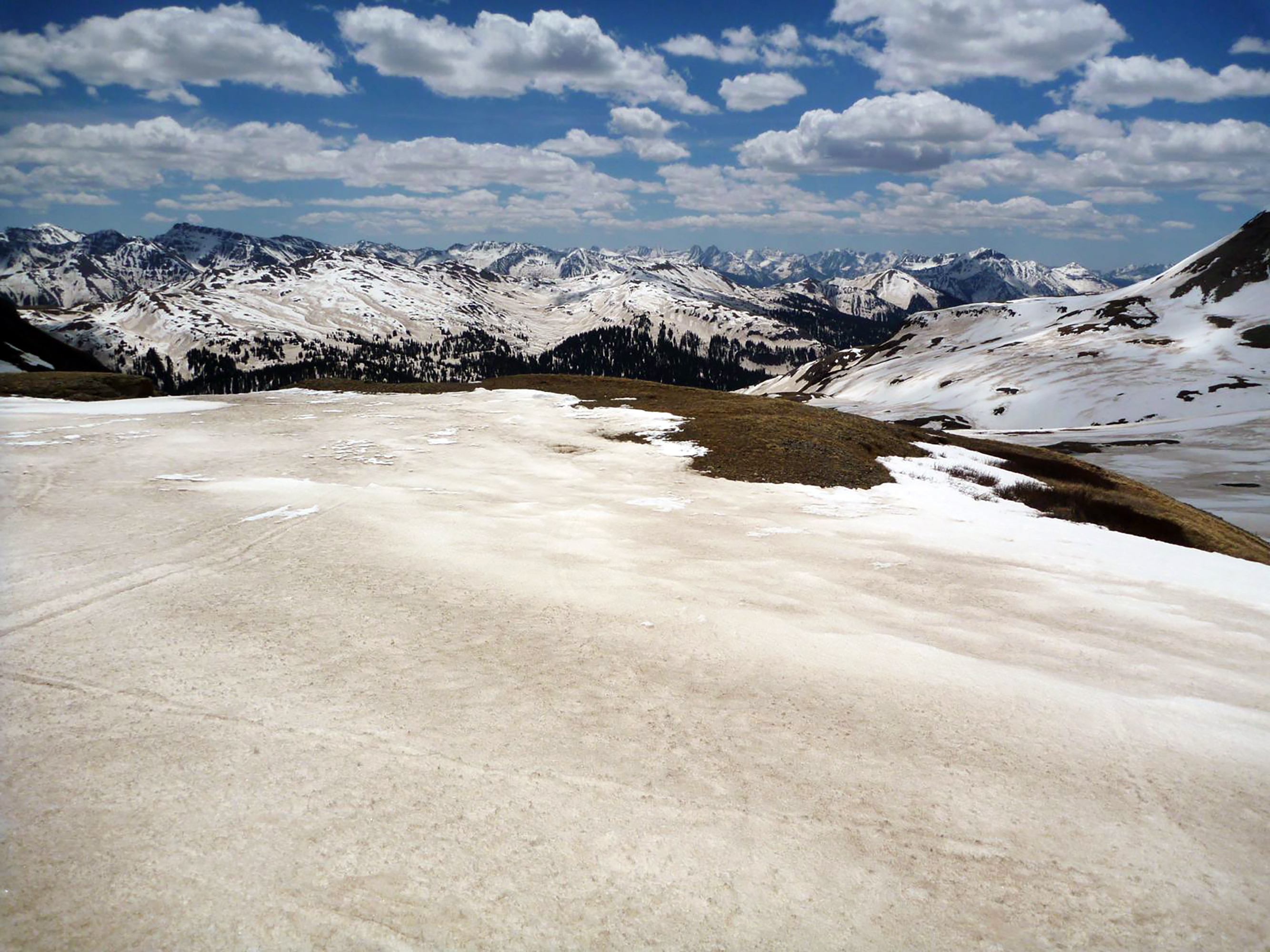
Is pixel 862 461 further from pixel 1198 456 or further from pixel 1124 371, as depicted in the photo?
pixel 1124 371

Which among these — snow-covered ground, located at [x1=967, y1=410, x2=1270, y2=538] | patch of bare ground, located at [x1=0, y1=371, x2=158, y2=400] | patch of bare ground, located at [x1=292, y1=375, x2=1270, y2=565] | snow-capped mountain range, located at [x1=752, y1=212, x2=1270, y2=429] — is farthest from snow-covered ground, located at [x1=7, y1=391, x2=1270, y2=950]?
snow-capped mountain range, located at [x1=752, y1=212, x2=1270, y2=429]

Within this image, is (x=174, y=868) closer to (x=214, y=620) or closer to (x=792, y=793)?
(x=214, y=620)

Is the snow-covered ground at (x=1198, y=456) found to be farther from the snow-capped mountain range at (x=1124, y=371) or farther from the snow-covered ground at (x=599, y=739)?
the snow-covered ground at (x=599, y=739)

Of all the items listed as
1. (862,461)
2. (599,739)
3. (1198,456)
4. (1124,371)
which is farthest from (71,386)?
(1124,371)

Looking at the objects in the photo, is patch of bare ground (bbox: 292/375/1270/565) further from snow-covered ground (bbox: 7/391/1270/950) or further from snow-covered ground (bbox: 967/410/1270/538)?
snow-covered ground (bbox: 967/410/1270/538)

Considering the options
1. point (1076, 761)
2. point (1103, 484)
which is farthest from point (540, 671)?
point (1103, 484)
